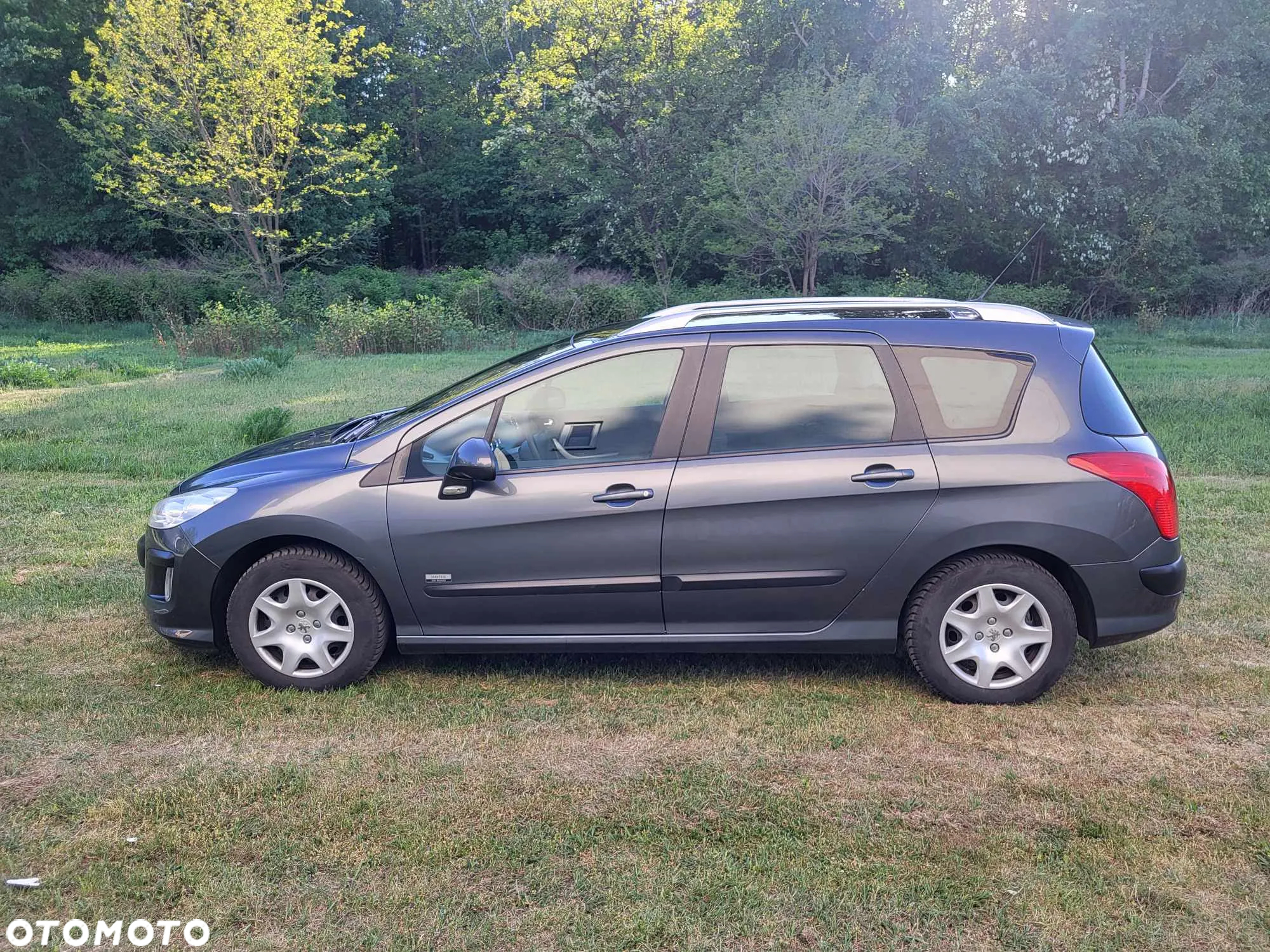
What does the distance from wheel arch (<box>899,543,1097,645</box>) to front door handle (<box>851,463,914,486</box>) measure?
38 centimetres

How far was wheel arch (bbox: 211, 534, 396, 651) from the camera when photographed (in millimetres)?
4523

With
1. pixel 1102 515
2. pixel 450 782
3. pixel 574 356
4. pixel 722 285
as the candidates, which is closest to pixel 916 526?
pixel 1102 515

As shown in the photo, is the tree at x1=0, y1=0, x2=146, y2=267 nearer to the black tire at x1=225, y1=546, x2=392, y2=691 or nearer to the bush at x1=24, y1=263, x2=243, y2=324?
the bush at x1=24, y1=263, x2=243, y2=324

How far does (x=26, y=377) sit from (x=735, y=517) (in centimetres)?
1431

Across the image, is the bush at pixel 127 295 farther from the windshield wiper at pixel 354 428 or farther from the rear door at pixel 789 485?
the rear door at pixel 789 485

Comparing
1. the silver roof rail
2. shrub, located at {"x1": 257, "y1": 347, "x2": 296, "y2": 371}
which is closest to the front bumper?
the silver roof rail

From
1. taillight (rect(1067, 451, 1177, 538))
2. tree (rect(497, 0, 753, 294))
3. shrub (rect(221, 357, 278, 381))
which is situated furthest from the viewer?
tree (rect(497, 0, 753, 294))

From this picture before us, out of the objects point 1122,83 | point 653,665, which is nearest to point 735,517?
point 653,665

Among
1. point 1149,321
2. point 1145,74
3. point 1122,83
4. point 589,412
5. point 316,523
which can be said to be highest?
point 1145,74

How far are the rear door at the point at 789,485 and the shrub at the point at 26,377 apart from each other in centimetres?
1362

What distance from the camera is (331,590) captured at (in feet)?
14.7

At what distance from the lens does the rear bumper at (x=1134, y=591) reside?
4.32 meters

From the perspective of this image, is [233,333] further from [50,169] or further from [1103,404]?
[50,169]

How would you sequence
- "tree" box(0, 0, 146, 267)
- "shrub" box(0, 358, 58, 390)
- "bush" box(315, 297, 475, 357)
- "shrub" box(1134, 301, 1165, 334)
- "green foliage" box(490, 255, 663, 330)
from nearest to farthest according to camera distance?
"shrub" box(0, 358, 58, 390)
"bush" box(315, 297, 475, 357)
"shrub" box(1134, 301, 1165, 334)
"green foliage" box(490, 255, 663, 330)
"tree" box(0, 0, 146, 267)
